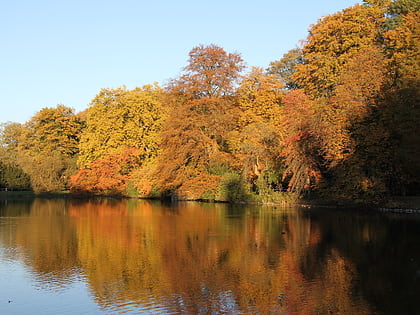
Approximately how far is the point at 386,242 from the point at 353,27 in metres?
22.0

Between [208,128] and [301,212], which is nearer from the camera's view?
[301,212]

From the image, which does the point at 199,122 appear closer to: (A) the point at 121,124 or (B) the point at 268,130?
(B) the point at 268,130

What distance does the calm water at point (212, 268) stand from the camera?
34.3ft

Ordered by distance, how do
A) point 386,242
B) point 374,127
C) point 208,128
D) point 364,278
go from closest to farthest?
point 364,278, point 386,242, point 374,127, point 208,128

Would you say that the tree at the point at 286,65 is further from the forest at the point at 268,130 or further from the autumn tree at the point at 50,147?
the autumn tree at the point at 50,147

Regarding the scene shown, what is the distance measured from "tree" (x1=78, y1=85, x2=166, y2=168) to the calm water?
2717 cm

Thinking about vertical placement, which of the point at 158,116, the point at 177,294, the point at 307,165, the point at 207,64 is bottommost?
the point at 177,294

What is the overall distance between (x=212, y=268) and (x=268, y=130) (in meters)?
24.3

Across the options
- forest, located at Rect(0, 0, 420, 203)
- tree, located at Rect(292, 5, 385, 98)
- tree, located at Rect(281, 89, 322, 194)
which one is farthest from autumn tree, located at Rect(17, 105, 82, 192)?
tree, located at Rect(292, 5, 385, 98)

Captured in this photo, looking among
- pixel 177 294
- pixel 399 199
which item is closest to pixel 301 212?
pixel 399 199

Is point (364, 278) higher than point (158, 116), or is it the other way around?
point (158, 116)

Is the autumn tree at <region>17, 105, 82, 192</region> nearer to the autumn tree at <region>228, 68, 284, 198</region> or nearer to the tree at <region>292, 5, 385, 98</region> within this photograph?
the autumn tree at <region>228, 68, 284, 198</region>

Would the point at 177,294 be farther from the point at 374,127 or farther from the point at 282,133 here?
the point at 282,133

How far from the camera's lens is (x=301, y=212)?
101ft
